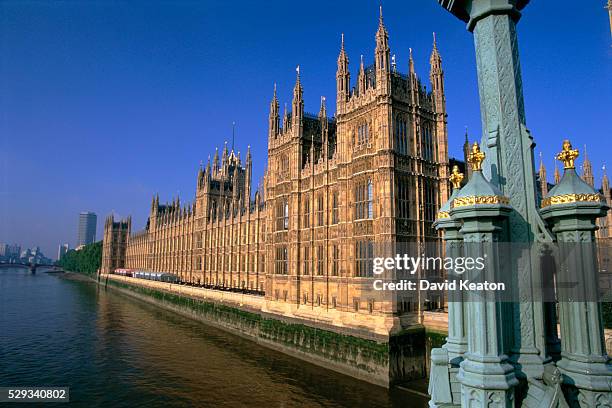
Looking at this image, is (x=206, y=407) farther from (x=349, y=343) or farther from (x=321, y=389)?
(x=349, y=343)

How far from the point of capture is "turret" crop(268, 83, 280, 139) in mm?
46156

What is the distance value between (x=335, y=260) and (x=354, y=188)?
22.2ft

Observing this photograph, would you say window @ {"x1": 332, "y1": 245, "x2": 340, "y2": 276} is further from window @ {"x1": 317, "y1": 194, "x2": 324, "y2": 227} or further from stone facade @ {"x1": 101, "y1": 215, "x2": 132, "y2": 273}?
stone facade @ {"x1": 101, "y1": 215, "x2": 132, "y2": 273}

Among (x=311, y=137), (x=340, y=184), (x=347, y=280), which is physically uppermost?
(x=311, y=137)

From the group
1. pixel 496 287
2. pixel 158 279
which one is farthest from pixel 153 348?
Answer: pixel 158 279

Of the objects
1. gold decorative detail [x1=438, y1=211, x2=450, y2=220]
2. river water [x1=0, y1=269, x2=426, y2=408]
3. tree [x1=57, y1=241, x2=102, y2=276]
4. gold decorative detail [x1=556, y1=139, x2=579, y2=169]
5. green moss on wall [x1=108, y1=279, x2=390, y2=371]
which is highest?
gold decorative detail [x1=556, y1=139, x2=579, y2=169]

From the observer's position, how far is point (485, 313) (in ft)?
20.8

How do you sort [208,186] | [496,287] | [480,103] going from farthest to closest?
1. [208,186]
2. [480,103]
3. [496,287]

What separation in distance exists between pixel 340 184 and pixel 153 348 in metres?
26.8

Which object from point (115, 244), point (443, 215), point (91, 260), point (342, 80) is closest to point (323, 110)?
point (342, 80)

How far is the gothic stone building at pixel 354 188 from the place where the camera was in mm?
29817

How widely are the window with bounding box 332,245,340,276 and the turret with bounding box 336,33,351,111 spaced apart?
12551mm

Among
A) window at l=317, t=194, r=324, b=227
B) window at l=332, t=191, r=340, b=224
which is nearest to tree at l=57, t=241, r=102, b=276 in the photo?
window at l=317, t=194, r=324, b=227

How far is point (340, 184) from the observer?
1328 inches
